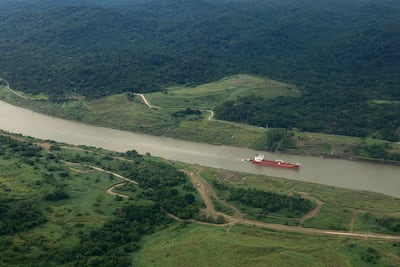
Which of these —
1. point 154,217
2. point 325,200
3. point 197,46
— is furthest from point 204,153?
point 197,46

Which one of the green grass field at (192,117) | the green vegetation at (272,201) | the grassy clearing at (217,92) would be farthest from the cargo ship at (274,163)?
the grassy clearing at (217,92)

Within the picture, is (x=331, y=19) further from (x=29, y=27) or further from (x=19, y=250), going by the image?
(x=19, y=250)

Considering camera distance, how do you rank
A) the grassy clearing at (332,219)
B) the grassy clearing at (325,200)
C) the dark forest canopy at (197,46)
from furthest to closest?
the dark forest canopy at (197,46), the grassy clearing at (325,200), the grassy clearing at (332,219)

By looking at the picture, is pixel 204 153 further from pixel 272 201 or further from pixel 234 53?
pixel 234 53

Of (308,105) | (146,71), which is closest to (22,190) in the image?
(308,105)

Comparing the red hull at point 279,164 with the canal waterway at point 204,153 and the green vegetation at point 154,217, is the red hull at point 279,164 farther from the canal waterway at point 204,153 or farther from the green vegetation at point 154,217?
the green vegetation at point 154,217
